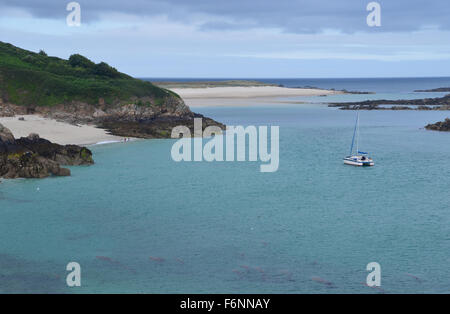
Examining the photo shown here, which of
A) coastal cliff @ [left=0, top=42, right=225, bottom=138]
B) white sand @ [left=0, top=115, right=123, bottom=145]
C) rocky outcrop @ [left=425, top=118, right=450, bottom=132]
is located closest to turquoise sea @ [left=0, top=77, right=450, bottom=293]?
white sand @ [left=0, top=115, right=123, bottom=145]

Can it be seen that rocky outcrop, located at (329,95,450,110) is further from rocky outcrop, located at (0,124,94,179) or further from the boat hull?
rocky outcrop, located at (0,124,94,179)

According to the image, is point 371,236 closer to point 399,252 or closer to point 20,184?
point 399,252

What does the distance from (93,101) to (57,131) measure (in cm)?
1406

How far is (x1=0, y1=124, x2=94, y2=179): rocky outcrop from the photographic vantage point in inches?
1673

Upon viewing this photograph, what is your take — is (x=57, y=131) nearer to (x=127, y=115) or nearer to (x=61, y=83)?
(x=127, y=115)

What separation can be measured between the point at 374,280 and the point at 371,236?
22.0 ft

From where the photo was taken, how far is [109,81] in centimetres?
8838

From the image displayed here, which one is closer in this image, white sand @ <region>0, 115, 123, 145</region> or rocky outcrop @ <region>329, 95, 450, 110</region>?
white sand @ <region>0, 115, 123, 145</region>

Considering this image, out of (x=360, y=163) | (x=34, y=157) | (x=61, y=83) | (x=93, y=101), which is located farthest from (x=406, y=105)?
(x=34, y=157)

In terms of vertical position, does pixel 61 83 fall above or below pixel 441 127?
above

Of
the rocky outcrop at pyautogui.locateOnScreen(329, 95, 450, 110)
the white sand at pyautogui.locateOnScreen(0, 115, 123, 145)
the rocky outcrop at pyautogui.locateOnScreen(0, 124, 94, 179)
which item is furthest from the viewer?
the rocky outcrop at pyautogui.locateOnScreen(329, 95, 450, 110)

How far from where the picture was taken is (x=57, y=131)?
66.2 m
